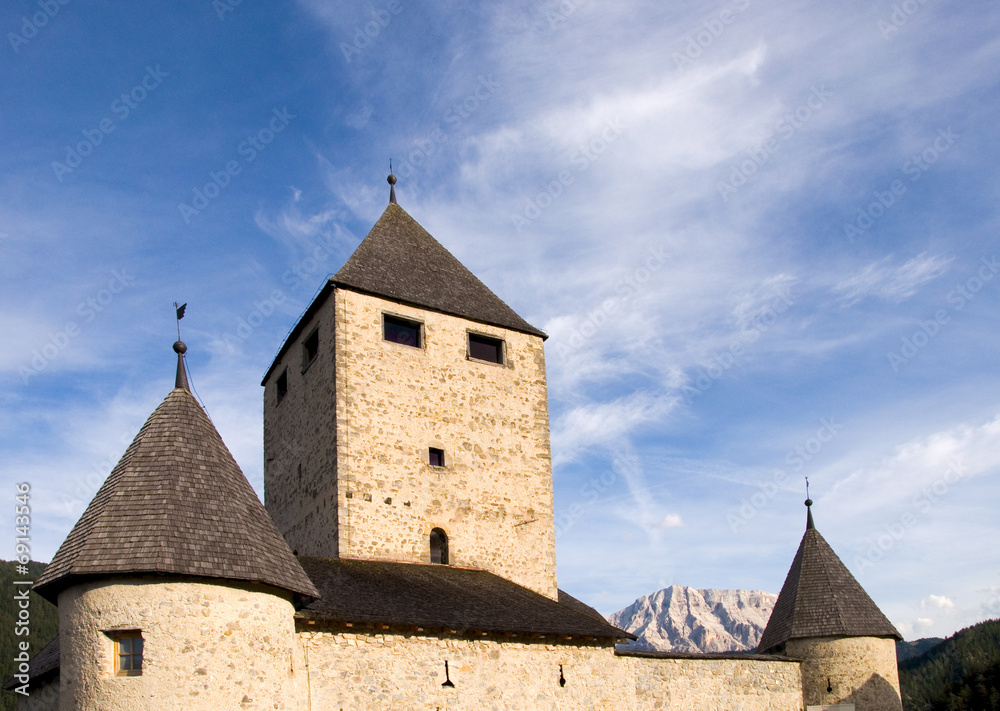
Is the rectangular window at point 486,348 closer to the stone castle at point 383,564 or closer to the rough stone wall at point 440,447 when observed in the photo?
the stone castle at point 383,564

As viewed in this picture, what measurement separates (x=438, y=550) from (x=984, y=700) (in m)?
16.3

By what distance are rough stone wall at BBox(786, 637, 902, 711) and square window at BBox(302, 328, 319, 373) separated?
38.1 ft

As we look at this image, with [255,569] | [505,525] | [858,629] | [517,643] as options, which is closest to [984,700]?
[858,629]

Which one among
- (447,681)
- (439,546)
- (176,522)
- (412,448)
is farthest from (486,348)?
(176,522)

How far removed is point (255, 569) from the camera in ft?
37.2

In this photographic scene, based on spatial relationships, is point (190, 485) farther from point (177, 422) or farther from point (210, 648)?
point (210, 648)

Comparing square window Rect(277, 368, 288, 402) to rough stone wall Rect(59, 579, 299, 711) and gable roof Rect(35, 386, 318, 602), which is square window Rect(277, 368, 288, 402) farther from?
rough stone wall Rect(59, 579, 299, 711)

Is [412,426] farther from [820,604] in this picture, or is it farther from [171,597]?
[820,604]

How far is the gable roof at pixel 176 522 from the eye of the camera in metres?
10.8

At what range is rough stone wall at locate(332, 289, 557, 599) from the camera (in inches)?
661

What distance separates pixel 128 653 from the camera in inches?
420

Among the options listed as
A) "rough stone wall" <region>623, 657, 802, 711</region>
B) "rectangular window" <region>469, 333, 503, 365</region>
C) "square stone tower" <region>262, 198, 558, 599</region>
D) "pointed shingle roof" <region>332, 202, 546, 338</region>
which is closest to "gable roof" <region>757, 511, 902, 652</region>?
"rough stone wall" <region>623, 657, 802, 711</region>

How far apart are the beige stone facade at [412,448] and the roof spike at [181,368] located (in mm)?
3847

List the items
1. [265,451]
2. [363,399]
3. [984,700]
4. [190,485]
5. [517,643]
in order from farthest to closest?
1. [984,700]
2. [265,451]
3. [363,399]
4. [517,643]
5. [190,485]
